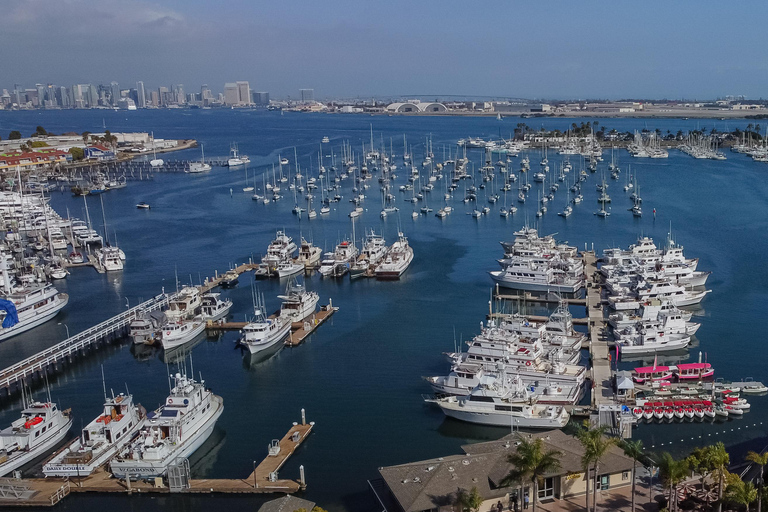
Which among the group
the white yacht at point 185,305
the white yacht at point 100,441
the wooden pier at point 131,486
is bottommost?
the wooden pier at point 131,486

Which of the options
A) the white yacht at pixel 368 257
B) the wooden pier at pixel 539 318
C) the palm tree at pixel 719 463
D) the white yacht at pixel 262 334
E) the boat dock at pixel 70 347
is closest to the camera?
the palm tree at pixel 719 463

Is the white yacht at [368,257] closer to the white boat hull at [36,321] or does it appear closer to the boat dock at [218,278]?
the boat dock at [218,278]

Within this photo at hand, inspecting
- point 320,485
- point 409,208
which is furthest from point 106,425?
point 409,208

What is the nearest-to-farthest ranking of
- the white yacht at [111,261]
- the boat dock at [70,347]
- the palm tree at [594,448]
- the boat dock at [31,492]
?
the palm tree at [594,448] → the boat dock at [31,492] → the boat dock at [70,347] → the white yacht at [111,261]

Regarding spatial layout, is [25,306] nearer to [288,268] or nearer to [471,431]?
[288,268]

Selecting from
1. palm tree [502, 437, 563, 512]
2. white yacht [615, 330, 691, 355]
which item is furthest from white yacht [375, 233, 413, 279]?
palm tree [502, 437, 563, 512]

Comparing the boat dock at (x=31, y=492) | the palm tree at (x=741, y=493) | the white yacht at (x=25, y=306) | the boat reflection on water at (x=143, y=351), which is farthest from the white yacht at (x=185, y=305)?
the palm tree at (x=741, y=493)

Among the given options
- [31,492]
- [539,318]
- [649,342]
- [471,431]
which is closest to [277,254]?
[539,318]
